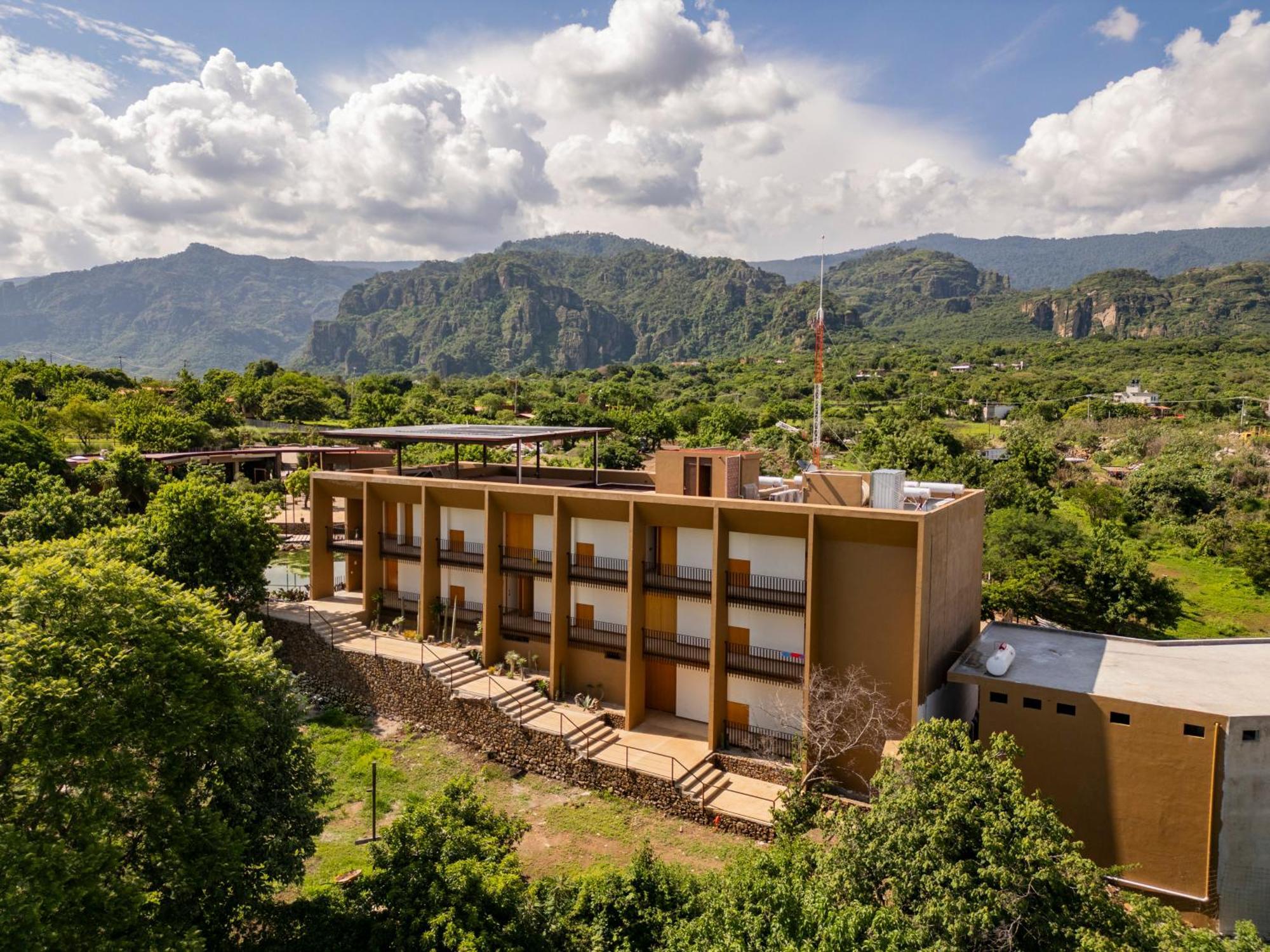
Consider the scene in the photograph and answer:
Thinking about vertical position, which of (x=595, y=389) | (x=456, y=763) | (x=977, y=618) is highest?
(x=595, y=389)

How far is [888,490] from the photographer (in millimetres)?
20703

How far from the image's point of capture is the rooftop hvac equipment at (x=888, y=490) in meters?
20.6

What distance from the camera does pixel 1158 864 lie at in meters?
15.9

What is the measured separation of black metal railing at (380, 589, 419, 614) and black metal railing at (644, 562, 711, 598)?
33.0 ft

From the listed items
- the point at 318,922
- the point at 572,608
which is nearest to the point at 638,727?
the point at 572,608

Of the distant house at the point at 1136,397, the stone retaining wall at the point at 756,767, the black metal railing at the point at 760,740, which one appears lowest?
the stone retaining wall at the point at 756,767

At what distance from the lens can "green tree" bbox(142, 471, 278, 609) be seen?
26.1m

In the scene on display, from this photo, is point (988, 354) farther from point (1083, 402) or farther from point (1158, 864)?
point (1158, 864)

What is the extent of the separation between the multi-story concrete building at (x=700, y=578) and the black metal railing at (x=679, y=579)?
0.05 m

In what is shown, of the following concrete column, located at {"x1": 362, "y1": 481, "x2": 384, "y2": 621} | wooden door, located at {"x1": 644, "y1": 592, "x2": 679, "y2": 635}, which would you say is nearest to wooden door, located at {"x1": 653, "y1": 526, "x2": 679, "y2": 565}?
wooden door, located at {"x1": 644, "y1": 592, "x2": 679, "y2": 635}

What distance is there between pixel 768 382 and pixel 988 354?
186 ft

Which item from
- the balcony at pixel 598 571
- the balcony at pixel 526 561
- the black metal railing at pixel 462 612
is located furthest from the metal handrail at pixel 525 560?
the black metal railing at pixel 462 612

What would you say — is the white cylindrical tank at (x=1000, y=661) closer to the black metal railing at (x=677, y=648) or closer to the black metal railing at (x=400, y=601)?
the black metal railing at (x=677, y=648)

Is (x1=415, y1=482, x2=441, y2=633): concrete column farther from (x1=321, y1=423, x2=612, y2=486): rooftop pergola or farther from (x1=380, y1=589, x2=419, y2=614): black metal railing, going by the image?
(x1=321, y1=423, x2=612, y2=486): rooftop pergola
